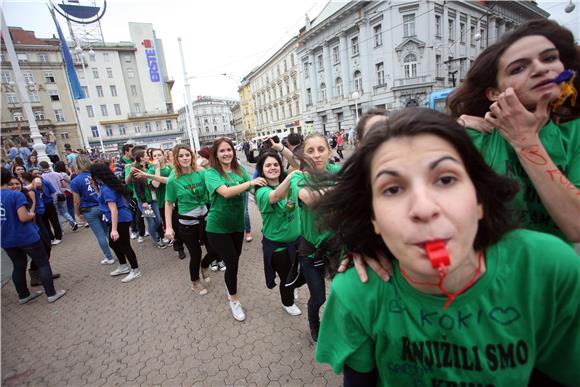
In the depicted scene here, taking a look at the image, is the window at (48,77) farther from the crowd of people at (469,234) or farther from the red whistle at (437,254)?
the red whistle at (437,254)

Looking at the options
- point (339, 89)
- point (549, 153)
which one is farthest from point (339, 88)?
point (549, 153)

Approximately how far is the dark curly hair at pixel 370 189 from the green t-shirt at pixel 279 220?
5.39 feet

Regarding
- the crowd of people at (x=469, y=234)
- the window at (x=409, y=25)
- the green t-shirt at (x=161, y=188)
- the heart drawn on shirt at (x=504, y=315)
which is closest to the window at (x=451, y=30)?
the window at (x=409, y=25)

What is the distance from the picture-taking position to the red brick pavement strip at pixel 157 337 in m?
2.67

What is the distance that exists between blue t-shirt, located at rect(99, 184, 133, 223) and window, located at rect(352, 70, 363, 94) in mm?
29721

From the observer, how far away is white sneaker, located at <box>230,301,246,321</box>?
3367 millimetres

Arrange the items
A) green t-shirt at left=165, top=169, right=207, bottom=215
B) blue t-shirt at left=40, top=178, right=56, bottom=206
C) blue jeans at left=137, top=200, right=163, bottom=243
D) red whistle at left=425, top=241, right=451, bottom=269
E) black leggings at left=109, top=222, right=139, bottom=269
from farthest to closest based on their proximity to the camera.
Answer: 1. blue t-shirt at left=40, top=178, right=56, bottom=206
2. blue jeans at left=137, top=200, right=163, bottom=243
3. black leggings at left=109, top=222, right=139, bottom=269
4. green t-shirt at left=165, top=169, right=207, bottom=215
5. red whistle at left=425, top=241, right=451, bottom=269

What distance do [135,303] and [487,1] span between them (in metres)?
38.5

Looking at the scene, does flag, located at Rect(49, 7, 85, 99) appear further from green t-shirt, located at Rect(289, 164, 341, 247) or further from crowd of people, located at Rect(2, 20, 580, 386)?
crowd of people, located at Rect(2, 20, 580, 386)

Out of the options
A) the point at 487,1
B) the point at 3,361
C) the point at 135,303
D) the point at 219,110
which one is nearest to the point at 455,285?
the point at 135,303

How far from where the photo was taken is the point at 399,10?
25.7 m

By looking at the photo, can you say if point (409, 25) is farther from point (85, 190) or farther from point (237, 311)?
point (237, 311)

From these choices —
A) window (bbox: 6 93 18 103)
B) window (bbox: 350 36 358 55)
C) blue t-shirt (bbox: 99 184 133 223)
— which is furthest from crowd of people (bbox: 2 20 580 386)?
window (bbox: 6 93 18 103)

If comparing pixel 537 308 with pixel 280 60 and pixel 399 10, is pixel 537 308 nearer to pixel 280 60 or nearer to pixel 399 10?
pixel 399 10
